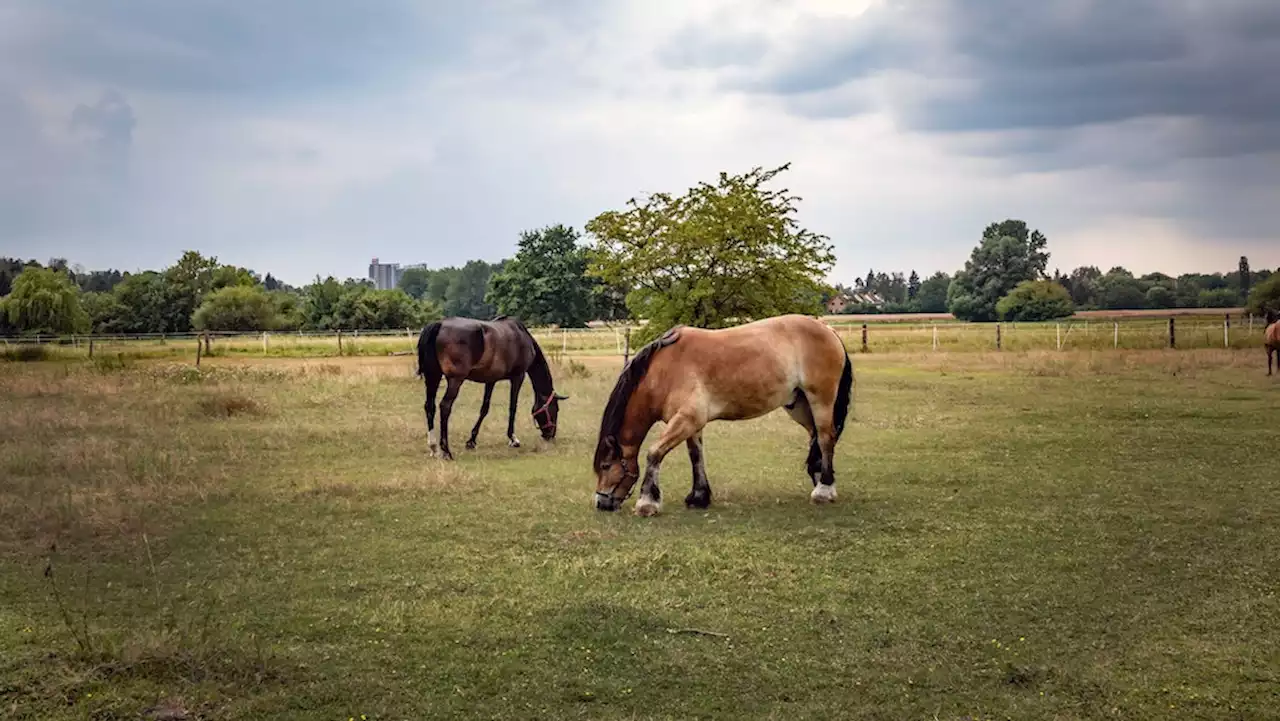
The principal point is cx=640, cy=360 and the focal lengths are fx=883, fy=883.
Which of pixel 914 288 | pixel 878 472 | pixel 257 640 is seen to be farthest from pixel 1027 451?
pixel 914 288

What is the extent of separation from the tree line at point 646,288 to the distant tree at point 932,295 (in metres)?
0.25

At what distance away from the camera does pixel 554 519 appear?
843cm

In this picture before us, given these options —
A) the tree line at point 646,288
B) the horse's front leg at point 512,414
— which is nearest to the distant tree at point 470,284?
the tree line at point 646,288

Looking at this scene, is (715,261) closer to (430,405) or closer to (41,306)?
Answer: (430,405)

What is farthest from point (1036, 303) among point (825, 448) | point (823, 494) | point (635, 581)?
point (635, 581)

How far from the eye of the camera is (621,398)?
8.84m

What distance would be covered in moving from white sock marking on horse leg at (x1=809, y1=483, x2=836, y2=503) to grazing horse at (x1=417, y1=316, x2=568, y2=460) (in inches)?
207

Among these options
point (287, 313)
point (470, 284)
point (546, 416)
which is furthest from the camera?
point (470, 284)

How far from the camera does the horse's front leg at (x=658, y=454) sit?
28.2ft

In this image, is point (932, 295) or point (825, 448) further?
point (932, 295)

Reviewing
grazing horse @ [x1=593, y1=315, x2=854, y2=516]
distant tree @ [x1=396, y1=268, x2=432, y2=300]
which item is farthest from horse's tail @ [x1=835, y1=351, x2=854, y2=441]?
distant tree @ [x1=396, y1=268, x2=432, y2=300]

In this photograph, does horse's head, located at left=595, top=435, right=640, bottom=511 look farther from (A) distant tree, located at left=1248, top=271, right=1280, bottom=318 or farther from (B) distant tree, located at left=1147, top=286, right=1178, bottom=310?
(B) distant tree, located at left=1147, top=286, right=1178, bottom=310

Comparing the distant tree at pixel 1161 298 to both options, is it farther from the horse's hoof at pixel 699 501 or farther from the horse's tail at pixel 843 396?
the horse's hoof at pixel 699 501

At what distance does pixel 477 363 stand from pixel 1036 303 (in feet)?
219
